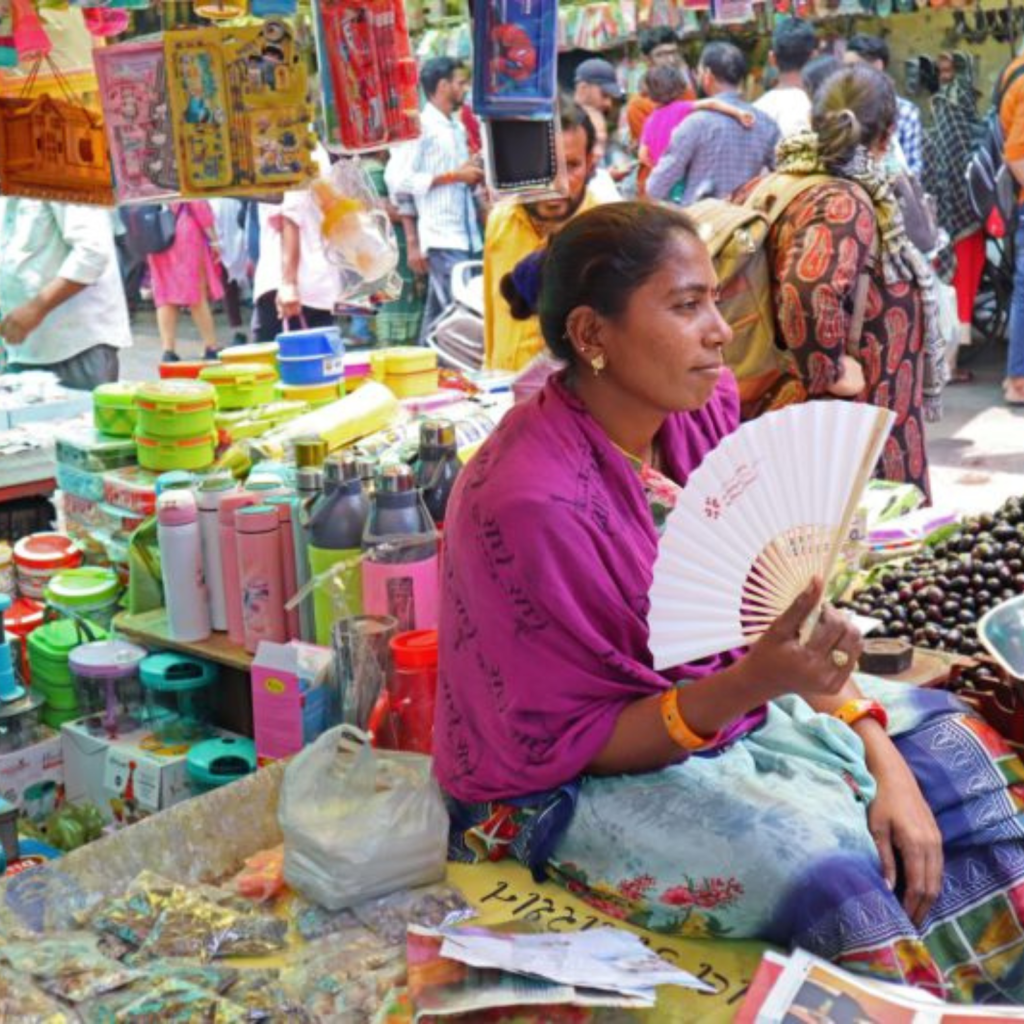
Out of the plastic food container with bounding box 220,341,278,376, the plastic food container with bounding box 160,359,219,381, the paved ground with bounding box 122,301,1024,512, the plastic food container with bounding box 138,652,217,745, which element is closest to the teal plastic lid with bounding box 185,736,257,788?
the plastic food container with bounding box 138,652,217,745

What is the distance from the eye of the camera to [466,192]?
7422 mm

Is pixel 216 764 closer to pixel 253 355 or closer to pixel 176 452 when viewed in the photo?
pixel 176 452

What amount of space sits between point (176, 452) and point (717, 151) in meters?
4.05

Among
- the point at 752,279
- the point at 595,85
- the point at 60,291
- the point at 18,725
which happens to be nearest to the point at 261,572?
the point at 18,725

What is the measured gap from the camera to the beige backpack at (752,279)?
11.7 ft

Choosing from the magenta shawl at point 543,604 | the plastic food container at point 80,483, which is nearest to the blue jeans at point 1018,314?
the plastic food container at point 80,483

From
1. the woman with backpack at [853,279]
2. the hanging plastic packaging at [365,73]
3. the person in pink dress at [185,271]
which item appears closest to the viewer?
the hanging plastic packaging at [365,73]

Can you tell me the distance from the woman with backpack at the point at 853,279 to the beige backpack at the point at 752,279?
0.06ft

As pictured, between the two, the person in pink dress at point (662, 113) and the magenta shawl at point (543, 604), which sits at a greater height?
the person in pink dress at point (662, 113)

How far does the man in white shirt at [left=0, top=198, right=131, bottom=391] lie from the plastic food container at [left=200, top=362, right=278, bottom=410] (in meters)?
1.16

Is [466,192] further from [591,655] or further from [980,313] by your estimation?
[591,655]

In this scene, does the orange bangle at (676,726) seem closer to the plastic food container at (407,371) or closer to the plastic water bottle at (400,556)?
the plastic water bottle at (400,556)

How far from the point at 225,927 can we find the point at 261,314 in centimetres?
511

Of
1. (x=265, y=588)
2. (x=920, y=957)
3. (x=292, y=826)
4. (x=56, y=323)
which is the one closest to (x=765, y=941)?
(x=920, y=957)
